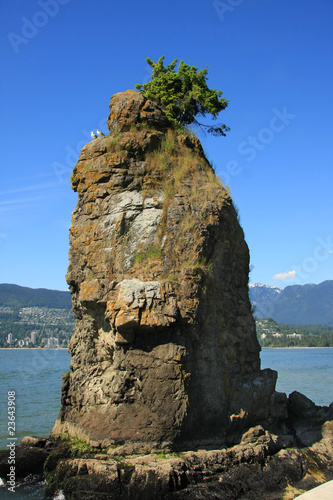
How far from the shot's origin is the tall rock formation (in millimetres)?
13227

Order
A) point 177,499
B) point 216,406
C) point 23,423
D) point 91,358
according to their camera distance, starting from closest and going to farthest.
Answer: point 177,499, point 216,406, point 91,358, point 23,423

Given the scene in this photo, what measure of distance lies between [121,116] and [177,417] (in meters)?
10.2

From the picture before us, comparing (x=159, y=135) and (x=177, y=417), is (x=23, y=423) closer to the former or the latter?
(x=177, y=417)

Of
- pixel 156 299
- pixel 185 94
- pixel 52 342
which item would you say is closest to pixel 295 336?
pixel 52 342

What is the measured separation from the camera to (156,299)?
43.8ft

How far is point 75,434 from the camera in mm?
A: 14508

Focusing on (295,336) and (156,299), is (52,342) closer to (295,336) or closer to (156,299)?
(295,336)

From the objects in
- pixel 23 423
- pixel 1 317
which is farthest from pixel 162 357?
pixel 1 317

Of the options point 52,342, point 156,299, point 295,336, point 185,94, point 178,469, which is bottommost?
point 52,342

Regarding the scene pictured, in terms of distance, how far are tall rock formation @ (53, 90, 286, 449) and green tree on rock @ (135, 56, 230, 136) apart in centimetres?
269

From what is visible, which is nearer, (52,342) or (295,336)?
(52,342)

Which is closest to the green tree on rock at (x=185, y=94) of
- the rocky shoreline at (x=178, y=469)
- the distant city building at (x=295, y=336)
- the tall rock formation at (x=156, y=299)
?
the tall rock formation at (x=156, y=299)

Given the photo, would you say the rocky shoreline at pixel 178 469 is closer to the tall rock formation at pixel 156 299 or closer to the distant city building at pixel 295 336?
the tall rock formation at pixel 156 299

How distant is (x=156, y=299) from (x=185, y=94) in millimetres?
10315
